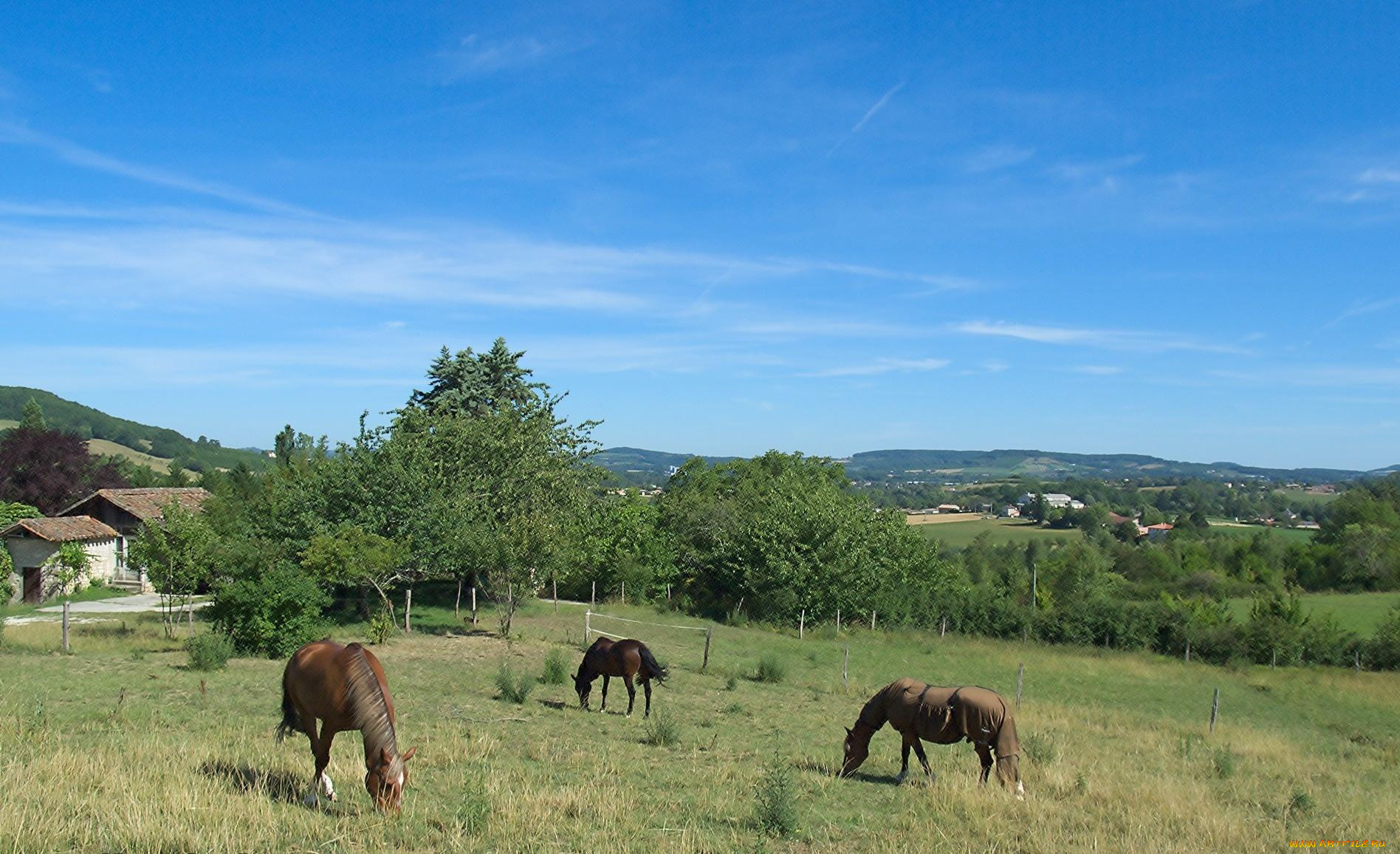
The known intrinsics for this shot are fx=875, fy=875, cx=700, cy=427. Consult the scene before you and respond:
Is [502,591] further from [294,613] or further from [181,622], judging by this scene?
[181,622]

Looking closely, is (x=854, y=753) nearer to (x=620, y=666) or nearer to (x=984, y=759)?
(x=984, y=759)

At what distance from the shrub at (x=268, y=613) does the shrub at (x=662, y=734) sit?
9.14m

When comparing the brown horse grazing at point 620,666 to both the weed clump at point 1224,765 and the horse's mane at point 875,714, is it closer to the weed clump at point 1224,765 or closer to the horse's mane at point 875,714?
the horse's mane at point 875,714

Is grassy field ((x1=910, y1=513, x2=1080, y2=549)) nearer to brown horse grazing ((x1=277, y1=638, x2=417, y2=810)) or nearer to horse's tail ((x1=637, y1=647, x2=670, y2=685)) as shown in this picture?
horse's tail ((x1=637, y1=647, x2=670, y2=685))

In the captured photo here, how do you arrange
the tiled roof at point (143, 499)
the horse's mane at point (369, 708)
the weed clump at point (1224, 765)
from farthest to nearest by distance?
1. the tiled roof at point (143, 499)
2. the weed clump at point (1224, 765)
3. the horse's mane at point (369, 708)

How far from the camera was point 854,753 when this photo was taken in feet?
38.0

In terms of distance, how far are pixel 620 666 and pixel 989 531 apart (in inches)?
3838

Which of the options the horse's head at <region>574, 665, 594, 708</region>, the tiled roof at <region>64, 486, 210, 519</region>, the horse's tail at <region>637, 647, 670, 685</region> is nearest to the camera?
the horse's tail at <region>637, 647, 670, 685</region>

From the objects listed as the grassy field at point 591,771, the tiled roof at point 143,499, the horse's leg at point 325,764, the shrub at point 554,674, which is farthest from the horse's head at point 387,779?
the tiled roof at point 143,499

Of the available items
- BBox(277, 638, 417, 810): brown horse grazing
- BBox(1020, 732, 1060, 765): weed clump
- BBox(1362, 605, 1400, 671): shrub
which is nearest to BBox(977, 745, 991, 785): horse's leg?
BBox(1020, 732, 1060, 765): weed clump

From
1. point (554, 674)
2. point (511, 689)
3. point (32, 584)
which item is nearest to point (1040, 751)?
point (511, 689)

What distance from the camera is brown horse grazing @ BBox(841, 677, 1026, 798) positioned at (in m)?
10.8

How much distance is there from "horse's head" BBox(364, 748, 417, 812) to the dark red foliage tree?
51596 millimetres

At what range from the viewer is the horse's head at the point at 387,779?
762cm
